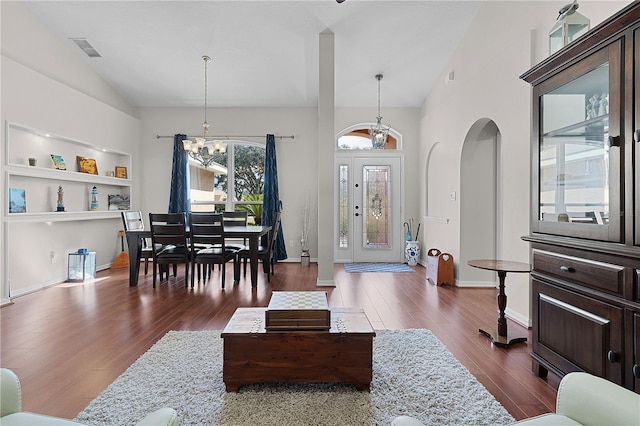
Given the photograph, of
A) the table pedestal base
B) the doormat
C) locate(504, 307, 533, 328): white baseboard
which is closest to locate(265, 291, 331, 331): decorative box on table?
the table pedestal base

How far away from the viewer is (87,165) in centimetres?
581

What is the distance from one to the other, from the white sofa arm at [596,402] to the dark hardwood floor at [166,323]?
2.56ft

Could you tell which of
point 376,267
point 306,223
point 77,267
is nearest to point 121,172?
point 77,267

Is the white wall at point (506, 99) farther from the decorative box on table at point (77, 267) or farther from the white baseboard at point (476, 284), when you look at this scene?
the decorative box on table at point (77, 267)

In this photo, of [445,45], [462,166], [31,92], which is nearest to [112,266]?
[31,92]

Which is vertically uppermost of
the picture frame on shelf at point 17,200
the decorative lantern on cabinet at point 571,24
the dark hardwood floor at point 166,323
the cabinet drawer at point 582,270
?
the decorative lantern on cabinet at point 571,24

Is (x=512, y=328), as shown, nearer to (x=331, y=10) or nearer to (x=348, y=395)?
(x=348, y=395)

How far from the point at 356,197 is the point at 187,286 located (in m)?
3.70

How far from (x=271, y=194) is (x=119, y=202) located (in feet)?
9.20

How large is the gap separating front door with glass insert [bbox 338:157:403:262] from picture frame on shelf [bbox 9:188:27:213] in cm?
493

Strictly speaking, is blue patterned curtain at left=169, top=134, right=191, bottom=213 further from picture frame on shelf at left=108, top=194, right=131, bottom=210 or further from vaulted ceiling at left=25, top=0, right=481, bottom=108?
vaulted ceiling at left=25, top=0, right=481, bottom=108

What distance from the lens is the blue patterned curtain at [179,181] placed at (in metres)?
6.97

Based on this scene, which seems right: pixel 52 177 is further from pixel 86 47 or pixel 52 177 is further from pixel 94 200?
pixel 86 47

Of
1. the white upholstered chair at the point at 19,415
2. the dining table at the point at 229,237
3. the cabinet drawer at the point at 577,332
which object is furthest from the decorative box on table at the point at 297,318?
the dining table at the point at 229,237
